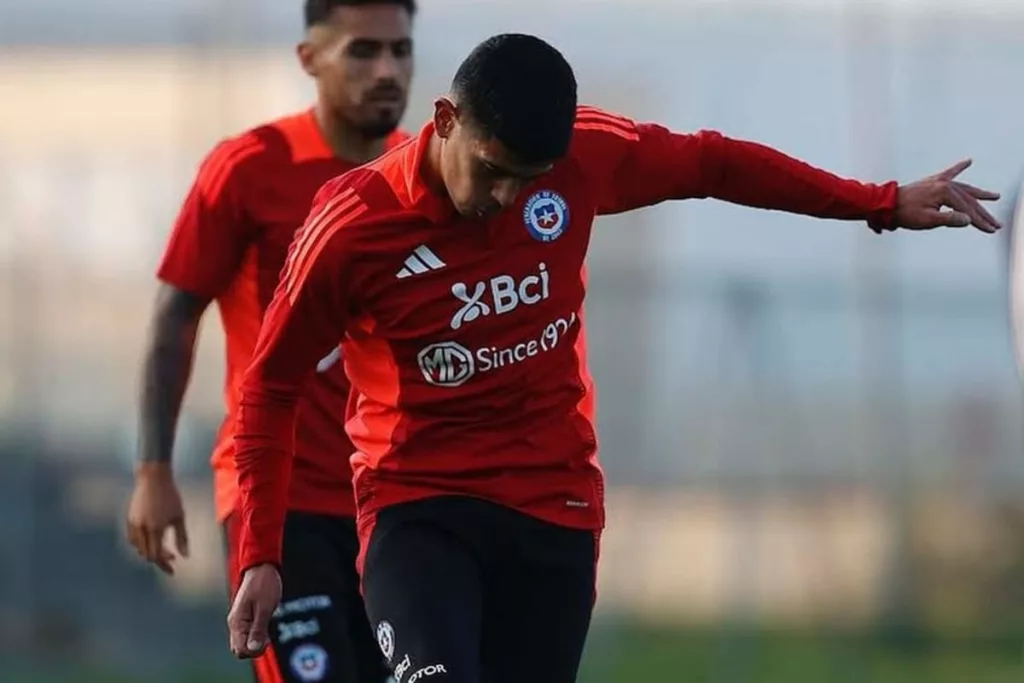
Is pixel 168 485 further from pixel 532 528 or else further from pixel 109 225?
pixel 109 225

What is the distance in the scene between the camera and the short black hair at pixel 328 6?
270 inches

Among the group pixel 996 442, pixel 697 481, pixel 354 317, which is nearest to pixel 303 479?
pixel 354 317

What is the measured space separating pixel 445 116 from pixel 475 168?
177mm

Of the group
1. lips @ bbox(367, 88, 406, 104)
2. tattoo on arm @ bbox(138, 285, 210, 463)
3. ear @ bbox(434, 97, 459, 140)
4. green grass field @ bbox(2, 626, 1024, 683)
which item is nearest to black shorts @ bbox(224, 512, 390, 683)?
tattoo on arm @ bbox(138, 285, 210, 463)

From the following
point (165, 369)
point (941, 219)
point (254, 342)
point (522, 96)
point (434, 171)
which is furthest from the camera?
point (165, 369)

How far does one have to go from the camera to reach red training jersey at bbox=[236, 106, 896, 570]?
17.0 ft

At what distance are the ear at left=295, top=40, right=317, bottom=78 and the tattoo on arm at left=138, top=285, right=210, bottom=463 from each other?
0.85 meters

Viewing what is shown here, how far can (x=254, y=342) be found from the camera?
646 cm

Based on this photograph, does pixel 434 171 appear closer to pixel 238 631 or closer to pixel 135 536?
pixel 238 631

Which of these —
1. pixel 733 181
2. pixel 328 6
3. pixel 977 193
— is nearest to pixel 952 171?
pixel 977 193

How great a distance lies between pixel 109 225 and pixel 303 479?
24.8 feet

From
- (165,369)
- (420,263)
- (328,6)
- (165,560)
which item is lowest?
(165,560)

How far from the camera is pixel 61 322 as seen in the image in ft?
45.4

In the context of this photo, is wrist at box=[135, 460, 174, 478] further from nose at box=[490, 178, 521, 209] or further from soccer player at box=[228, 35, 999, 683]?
nose at box=[490, 178, 521, 209]
